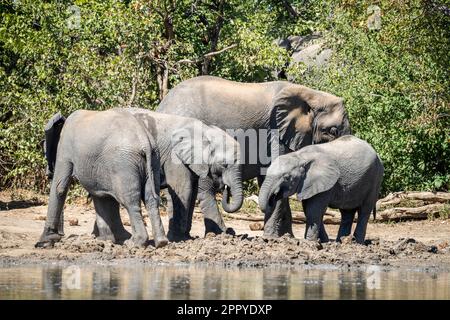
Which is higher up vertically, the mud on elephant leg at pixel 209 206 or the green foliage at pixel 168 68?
the green foliage at pixel 168 68

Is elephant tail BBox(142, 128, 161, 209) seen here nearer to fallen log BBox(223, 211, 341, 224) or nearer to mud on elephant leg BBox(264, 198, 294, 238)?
mud on elephant leg BBox(264, 198, 294, 238)

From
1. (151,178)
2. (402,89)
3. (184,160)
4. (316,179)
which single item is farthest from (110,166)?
(402,89)

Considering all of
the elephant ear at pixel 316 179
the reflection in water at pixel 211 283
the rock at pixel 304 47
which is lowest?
the reflection in water at pixel 211 283

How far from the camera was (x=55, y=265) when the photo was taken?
15.5 m

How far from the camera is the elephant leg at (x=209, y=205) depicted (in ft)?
56.2

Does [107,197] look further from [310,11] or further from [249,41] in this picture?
[310,11]

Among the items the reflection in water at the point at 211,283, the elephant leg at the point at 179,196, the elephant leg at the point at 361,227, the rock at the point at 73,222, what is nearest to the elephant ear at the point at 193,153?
the elephant leg at the point at 179,196

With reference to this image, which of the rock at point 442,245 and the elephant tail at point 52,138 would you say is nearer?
the elephant tail at point 52,138

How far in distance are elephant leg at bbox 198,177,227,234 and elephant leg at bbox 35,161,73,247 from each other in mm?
1764

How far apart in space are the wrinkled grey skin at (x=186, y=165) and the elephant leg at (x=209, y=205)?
0.32 ft

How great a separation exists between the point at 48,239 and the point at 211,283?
12.7 feet

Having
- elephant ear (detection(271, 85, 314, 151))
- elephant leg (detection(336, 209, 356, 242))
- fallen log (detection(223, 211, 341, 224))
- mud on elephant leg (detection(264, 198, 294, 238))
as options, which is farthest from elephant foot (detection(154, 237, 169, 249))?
fallen log (detection(223, 211, 341, 224))

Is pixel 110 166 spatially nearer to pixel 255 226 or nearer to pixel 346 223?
pixel 346 223

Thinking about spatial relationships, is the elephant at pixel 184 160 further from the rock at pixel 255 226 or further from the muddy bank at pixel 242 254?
the rock at pixel 255 226
